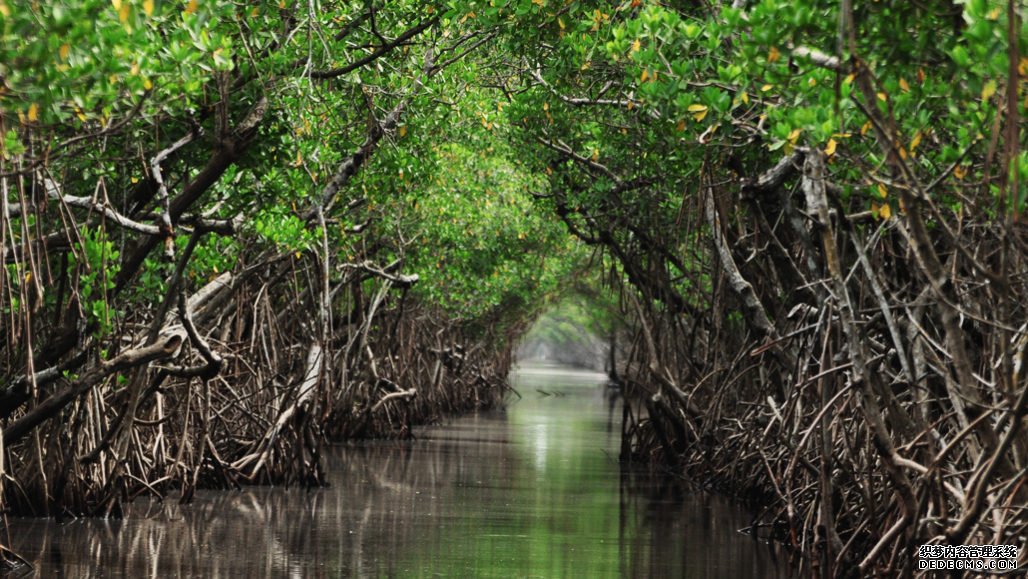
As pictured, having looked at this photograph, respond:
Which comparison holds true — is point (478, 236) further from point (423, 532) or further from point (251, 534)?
point (251, 534)

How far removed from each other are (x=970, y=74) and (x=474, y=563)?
14.2ft

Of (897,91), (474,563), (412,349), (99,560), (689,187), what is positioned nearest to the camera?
(897,91)

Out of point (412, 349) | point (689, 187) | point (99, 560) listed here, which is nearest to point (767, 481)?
point (689, 187)

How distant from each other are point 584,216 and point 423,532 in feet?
16.7

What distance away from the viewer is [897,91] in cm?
515

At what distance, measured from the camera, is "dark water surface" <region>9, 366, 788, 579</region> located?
7.65m

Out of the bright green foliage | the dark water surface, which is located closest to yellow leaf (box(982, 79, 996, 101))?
the dark water surface

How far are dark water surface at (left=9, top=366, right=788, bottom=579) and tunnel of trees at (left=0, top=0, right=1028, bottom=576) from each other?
0.40m

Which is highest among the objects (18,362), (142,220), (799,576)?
(142,220)

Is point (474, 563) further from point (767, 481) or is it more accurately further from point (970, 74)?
point (970, 74)

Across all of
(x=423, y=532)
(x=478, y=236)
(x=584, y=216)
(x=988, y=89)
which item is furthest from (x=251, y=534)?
(x=478, y=236)

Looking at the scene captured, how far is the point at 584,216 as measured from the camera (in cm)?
1362

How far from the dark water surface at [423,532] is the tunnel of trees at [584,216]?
0.40m

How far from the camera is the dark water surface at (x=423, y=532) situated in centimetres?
765
